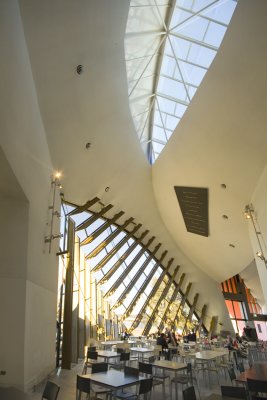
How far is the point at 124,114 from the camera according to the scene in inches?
389

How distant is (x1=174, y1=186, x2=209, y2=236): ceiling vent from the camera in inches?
438

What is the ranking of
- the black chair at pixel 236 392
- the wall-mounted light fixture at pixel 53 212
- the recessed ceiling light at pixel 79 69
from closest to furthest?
the black chair at pixel 236 392 < the wall-mounted light fixture at pixel 53 212 < the recessed ceiling light at pixel 79 69

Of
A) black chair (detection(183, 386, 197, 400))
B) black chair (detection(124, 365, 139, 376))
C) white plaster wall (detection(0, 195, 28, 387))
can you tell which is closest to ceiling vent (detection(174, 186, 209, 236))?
white plaster wall (detection(0, 195, 28, 387))

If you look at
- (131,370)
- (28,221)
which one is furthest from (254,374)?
(28,221)

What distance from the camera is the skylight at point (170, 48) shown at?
7.90 meters

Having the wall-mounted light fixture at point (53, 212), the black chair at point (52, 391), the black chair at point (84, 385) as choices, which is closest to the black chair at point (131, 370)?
the black chair at point (84, 385)

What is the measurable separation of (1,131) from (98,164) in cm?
673

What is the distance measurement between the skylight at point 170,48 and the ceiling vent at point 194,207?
3.64 metres

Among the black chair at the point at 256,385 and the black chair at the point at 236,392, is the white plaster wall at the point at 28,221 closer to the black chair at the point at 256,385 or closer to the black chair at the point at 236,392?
the black chair at the point at 236,392

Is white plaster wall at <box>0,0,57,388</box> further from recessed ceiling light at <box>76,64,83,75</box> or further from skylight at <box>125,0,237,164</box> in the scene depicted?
skylight at <box>125,0,237,164</box>

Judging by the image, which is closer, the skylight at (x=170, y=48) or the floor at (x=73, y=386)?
the floor at (x=73, y=386)

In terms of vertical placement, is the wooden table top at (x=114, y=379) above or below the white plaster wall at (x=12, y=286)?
below

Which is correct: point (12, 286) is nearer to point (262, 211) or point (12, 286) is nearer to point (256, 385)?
point (256, 385)

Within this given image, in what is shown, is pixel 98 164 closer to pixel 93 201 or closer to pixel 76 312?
pixel 93 201
